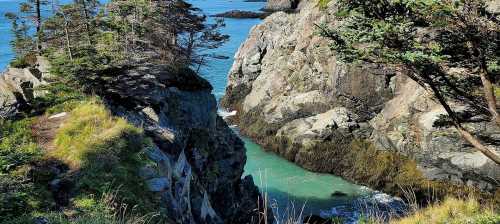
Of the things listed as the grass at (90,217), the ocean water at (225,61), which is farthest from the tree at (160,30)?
the grass at (90,217)

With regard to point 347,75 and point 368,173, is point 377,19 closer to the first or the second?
point 368,173

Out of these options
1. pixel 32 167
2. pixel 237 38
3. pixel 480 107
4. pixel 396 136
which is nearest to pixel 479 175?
Result: pixel 396 136

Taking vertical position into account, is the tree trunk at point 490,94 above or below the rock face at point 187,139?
above

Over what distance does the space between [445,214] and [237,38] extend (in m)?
79.1

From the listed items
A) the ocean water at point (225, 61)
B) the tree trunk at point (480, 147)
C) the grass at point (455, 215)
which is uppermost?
the tree trunk at point (480, 147)

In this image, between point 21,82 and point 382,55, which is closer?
point 382,55

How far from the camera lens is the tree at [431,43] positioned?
10.6 meters

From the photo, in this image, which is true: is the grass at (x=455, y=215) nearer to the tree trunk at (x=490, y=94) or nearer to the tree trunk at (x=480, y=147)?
the tree trunk at (x=480, y=147)

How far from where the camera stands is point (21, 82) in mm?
21812

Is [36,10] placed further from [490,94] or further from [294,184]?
[490,94]

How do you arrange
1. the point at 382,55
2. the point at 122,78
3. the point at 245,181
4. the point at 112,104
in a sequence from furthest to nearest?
the point at 245,181 → the point at 122,78 → the point at 112,104 → the point at 382,55

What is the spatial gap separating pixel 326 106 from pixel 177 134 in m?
22.3

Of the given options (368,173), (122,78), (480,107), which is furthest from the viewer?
(368,173)

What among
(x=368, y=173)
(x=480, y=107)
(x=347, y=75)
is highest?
(x=480, y=107)
